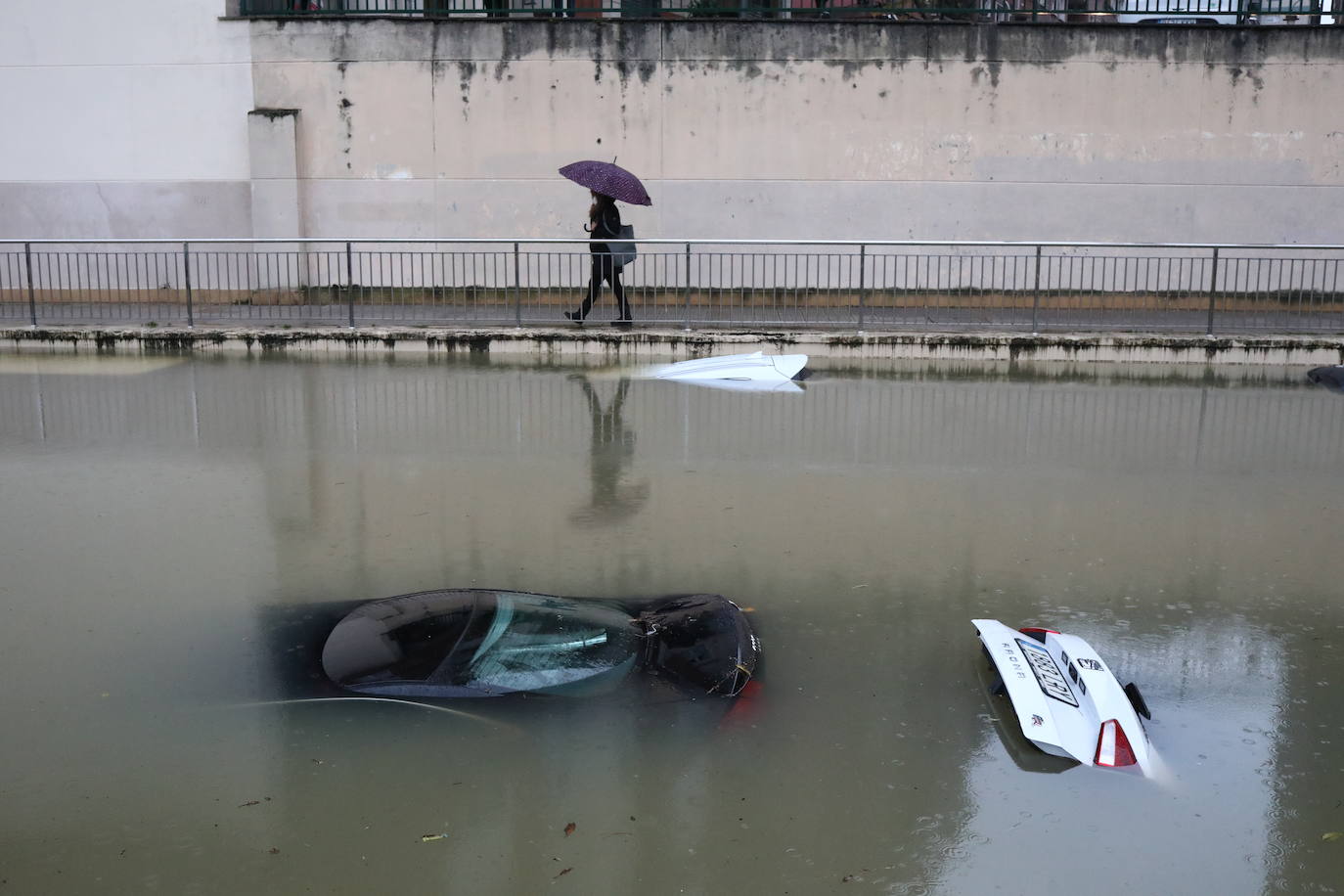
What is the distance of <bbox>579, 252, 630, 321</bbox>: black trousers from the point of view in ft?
50.6

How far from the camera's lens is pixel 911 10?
1831 centimetres

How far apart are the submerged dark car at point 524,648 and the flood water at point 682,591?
6.7 inches

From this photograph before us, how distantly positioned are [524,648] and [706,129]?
13.9 m

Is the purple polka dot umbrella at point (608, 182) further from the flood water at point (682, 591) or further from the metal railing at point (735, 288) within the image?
the flood water at point (682, 591)

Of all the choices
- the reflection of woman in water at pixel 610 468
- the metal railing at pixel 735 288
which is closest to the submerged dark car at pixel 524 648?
the reflection of woman in water at pixel 610 468

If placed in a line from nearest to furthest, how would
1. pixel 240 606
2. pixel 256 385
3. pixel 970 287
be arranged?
1. pixel 240 606
2. pixel 256 385
3. pixel 970 287

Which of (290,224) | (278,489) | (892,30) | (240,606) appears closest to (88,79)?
(290,224)

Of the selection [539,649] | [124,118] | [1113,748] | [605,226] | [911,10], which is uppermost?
[911,10]

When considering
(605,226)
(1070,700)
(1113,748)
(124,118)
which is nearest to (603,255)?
(605,226)

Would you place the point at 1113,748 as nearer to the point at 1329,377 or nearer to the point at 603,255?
the point at 1329,377

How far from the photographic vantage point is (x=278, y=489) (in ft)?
29.1

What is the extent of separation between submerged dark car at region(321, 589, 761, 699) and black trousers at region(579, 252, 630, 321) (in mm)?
9738

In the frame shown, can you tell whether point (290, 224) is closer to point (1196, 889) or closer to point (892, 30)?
point (892, 30)

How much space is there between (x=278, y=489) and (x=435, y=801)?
4752mm
